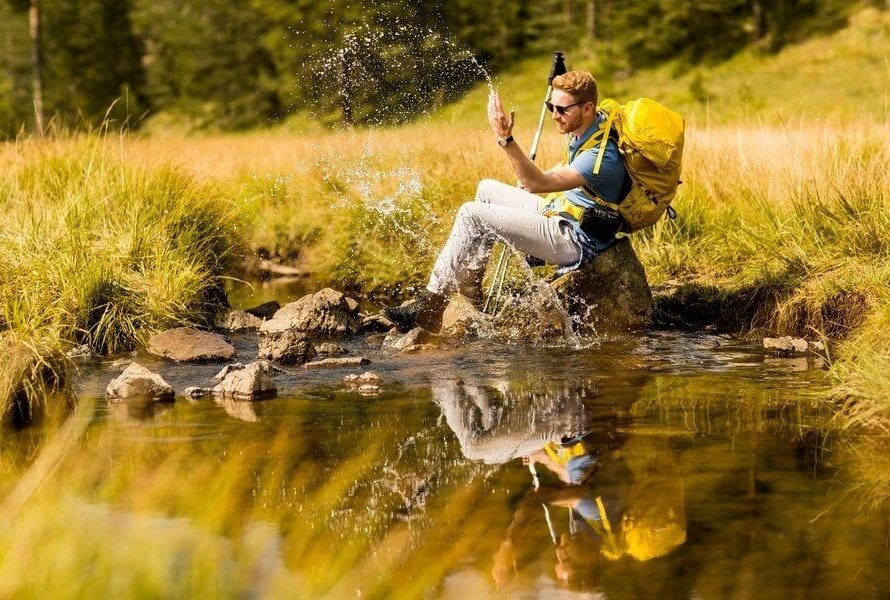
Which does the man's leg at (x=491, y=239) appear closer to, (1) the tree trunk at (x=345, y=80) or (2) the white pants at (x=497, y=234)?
(2) the white pants at (x=497, y=234)

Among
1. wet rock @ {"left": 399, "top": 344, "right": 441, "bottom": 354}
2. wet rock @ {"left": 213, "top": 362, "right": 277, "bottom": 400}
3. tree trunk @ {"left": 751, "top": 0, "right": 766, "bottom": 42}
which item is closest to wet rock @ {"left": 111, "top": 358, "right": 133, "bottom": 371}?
wet rock @ {"left": 213, "top": 362, "right": 277, "bottom": 400}

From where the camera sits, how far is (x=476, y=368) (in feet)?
22.3

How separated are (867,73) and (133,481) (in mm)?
35040

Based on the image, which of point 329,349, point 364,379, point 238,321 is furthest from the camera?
point 238,321

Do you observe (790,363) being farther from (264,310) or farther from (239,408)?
(264,310)

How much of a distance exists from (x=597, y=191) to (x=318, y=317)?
2313mm

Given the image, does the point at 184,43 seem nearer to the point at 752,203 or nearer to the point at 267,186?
the point at 267,186

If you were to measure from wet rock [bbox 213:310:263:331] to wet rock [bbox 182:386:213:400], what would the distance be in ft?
6.79

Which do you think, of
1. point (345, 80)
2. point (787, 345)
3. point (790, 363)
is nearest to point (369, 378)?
point (790, 363)

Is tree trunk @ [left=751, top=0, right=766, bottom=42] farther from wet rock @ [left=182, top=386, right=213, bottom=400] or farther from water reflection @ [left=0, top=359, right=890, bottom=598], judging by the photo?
wet rock @ [left=182, top=386, right=213, bottom=400]

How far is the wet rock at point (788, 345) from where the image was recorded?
6930 millimetres

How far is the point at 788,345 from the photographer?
6945 mm

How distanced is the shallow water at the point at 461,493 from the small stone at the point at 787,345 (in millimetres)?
418

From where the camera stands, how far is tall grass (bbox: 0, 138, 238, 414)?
745 centimetres
